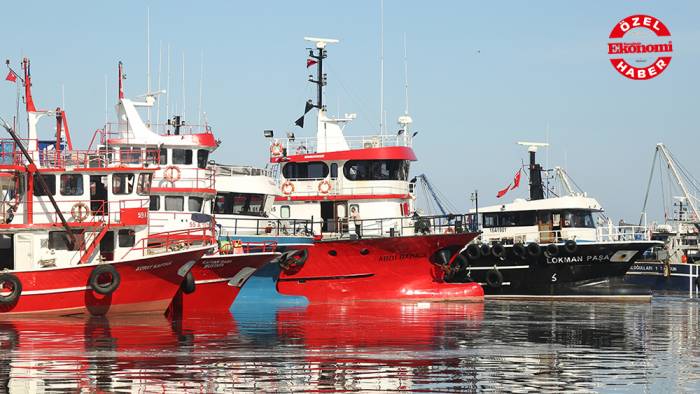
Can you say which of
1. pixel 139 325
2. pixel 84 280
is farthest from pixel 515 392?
pixel 84 280

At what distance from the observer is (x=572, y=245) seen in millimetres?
39656

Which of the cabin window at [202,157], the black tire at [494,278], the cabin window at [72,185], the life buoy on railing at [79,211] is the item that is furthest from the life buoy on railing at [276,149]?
the life buoy on railing at [79,211]

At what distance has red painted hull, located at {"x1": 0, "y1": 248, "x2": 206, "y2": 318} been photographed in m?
27.2

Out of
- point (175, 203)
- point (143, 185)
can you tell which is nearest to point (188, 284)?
point (143, 185)

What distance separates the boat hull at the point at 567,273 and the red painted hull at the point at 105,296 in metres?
14.8

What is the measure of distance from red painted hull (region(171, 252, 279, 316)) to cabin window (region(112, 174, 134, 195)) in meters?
2.94

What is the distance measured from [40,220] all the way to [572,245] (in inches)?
793

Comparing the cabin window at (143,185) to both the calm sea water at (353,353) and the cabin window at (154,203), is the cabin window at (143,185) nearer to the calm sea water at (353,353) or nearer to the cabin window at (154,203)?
the cabin window at (154,203)

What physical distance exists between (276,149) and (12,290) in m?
16.3

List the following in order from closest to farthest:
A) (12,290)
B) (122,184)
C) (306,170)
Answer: (12,290) → (122,184) → (306,170)

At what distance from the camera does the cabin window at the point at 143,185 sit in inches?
1185

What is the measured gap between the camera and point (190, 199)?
3497cm

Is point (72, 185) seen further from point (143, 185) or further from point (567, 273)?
point (567, 273)

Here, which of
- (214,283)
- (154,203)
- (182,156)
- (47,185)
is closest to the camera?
(47,185)
